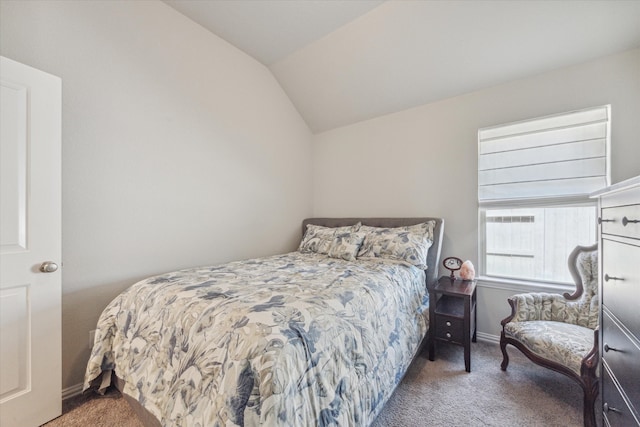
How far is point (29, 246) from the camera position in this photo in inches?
58.5

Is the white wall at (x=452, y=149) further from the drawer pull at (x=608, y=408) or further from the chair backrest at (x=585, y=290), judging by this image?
the drawer pull at (x=608, y=408)

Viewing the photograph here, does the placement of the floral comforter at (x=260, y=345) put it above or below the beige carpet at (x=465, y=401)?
above

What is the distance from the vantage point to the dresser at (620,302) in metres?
0.88

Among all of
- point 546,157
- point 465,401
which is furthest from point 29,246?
point 546,157

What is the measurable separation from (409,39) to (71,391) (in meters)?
3.83

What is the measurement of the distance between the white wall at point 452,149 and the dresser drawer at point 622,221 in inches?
54.9

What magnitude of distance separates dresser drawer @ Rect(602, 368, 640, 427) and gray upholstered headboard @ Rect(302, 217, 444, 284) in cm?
132

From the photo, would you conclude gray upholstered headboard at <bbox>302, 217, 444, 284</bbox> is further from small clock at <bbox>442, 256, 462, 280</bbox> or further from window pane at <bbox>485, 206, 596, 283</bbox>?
window pane at <bbox>485, 206, 596, 283</bbox>

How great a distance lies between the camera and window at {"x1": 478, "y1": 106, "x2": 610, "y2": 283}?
216cm

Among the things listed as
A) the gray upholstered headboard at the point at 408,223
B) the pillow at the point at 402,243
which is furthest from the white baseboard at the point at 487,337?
the pillow at the point at 402,243

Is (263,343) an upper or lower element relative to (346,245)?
lower

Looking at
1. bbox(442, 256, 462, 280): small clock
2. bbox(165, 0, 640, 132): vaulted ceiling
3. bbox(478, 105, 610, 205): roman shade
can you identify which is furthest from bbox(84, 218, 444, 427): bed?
bbox(165, 0, 640, 132): vaulted ceiling

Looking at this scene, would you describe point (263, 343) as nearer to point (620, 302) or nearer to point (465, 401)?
point (620, 302)

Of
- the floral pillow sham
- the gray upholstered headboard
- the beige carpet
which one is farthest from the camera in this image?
the floral pillow sham
